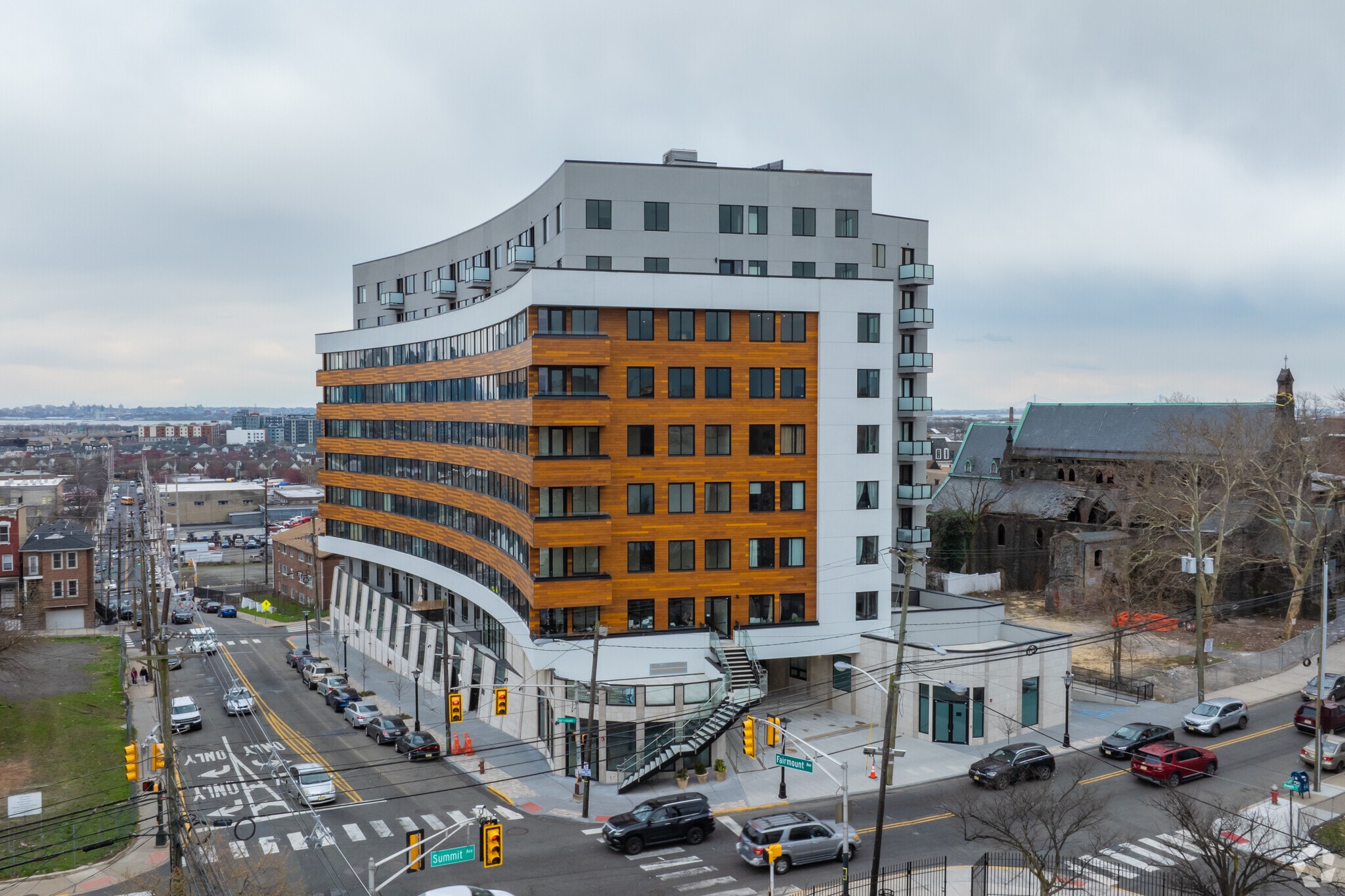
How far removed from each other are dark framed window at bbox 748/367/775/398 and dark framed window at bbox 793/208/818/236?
10237 millimetres

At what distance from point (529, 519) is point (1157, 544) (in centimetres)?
5299

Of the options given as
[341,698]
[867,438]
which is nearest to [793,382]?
[867,438]

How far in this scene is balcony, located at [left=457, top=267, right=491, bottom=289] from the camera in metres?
64.2

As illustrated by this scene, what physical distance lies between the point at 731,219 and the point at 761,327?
8.02 m

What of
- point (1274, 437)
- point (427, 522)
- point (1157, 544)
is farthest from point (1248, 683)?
point (427, 522)

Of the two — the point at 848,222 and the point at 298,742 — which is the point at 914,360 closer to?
the point at 848,222

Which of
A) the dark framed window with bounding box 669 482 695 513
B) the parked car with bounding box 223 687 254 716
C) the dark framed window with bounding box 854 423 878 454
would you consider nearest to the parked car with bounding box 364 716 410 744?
the parked car with bounding box 223 687 254 716

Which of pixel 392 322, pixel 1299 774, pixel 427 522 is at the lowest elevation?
pixel 1299 774

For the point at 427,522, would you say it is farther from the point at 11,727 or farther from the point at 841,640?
the point at 841,640

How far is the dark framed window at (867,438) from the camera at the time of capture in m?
50.0

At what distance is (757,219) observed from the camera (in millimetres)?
53438

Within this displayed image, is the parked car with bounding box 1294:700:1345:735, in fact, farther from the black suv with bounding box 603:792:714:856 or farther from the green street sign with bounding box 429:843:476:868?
the green street sign with bounding box 429:843:476:868

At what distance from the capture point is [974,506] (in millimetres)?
93875

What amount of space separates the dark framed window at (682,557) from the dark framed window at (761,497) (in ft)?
12.2
